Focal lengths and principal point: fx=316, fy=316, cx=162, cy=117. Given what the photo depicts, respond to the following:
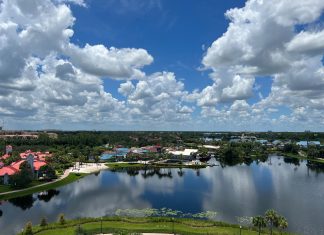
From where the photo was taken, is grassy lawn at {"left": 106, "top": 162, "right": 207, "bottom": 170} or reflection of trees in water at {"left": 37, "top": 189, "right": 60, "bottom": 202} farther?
grassy lawn at {"left": 106, "top": 162, "right": 207, "bottom": 170}

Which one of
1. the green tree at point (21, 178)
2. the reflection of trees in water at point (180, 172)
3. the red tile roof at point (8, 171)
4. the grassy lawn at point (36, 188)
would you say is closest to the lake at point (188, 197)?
the reflection of trees in water at point (180, 172)

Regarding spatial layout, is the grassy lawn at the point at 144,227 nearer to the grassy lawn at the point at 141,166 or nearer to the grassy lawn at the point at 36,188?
the grassy lawn at the point at 36,188

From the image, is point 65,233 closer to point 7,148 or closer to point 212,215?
point 212,215

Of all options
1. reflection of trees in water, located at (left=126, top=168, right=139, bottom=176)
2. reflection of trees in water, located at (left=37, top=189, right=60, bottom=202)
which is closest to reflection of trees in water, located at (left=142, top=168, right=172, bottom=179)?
reflection of trees in water, located at (left=126, top=168, right=139, bottom=176)

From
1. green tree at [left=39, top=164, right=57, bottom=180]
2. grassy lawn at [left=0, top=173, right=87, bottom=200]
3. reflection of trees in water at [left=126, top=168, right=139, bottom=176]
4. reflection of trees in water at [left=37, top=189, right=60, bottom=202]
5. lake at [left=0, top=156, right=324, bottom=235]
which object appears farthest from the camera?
reflection of trees in water at [left=126, top=168, right=139, bottom=176]

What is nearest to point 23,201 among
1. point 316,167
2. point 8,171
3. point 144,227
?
point 8,171

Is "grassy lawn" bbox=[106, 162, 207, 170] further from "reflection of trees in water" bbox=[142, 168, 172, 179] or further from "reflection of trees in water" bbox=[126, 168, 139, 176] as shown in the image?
"reflection of trees in water" bbox=[142, 168, 172, 179]
